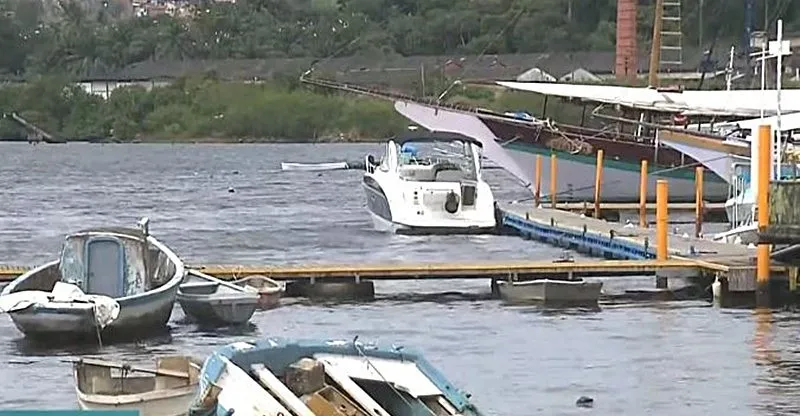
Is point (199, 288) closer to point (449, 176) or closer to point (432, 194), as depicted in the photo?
point (432, 194)

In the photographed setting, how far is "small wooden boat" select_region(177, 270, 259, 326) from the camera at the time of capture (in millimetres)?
34062

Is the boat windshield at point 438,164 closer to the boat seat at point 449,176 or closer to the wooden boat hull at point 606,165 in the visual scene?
the boat seat at point 449,176

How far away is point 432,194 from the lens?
5353cm

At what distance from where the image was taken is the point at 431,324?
117 ft

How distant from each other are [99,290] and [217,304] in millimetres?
1950

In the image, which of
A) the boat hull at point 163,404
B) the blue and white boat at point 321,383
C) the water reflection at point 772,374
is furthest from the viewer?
the water reflection at point 772,374

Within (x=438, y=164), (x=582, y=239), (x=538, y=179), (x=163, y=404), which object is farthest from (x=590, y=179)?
(x=163, y=404)

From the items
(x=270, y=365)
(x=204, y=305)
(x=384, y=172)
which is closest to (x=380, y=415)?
(x=270, y=365)

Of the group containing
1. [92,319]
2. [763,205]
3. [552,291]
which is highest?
[763,205]

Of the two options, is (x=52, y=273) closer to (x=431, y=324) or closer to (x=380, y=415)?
(x=431, y=324)

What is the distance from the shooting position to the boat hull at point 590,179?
69.0 m

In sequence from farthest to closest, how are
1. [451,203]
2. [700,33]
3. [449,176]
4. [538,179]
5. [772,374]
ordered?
[700,33] → [538,179] → [449,176] → [451,203] → [772,374]

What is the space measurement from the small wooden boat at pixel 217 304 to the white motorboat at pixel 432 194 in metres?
18.9

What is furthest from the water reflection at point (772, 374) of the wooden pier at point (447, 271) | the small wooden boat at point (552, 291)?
the small wooden boat at point (552, 291)
